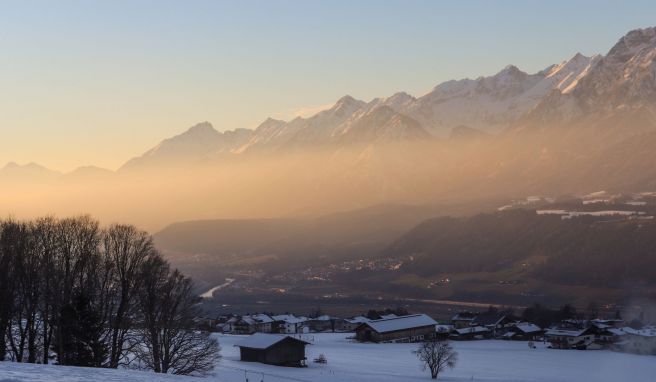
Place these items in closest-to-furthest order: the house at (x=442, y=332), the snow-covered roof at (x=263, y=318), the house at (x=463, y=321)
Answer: the house at (x=442, y=332), the house at (x=463, y=321), the snow-covered roof at (x=263, y=318)

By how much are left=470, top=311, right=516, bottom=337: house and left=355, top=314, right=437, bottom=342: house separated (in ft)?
37.8

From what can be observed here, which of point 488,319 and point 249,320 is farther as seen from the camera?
point 249,320

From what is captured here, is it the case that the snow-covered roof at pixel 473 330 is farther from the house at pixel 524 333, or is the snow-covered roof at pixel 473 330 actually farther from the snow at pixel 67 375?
the snow at pixel 67 375

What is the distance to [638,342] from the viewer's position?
99.4 meters

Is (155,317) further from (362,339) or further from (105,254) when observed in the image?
(362,339)

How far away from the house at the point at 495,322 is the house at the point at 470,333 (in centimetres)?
247

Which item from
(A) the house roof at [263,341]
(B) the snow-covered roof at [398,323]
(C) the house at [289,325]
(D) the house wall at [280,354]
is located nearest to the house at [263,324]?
(C) the house at [289,325]

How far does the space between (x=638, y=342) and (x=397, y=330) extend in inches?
1246

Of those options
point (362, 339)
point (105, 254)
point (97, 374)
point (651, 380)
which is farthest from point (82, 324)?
point (362, 339)

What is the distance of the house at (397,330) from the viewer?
361 feet

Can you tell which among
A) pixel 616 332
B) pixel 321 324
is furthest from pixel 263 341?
pixel 321 324

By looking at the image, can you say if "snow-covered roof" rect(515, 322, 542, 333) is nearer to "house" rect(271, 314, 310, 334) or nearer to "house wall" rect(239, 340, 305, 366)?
"house" rect(271, 314, 310, 334)

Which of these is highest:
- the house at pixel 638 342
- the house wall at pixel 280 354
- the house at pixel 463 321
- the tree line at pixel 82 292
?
the tree line at pixel 82 292

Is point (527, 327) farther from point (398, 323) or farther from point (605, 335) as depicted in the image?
point (398, 323)
